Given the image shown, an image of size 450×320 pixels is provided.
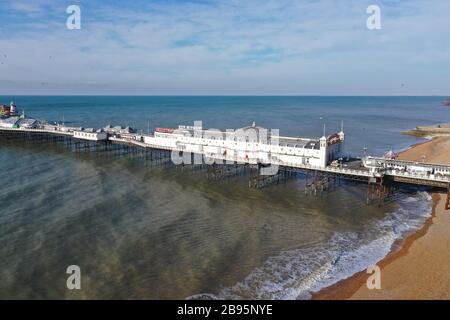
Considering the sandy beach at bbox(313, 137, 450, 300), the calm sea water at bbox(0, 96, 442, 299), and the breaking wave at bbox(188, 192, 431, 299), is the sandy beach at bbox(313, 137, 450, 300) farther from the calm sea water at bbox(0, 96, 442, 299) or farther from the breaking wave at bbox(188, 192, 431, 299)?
the calm sea water at bbox(0, 96, 442, 299)

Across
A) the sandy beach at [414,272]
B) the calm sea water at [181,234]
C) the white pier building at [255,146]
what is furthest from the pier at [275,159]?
the sandy beach at [414,272]

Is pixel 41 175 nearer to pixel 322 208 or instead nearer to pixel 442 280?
pixel 322 208

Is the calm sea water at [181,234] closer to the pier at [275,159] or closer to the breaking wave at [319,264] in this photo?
the breaking wave at [319,264]

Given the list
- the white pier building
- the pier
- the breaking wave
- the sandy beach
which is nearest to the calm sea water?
the breaking wave

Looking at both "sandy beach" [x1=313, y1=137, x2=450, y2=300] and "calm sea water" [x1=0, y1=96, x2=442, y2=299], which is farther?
"calm sea water" [x1=0, y1=96, x2=442, y2=299]
